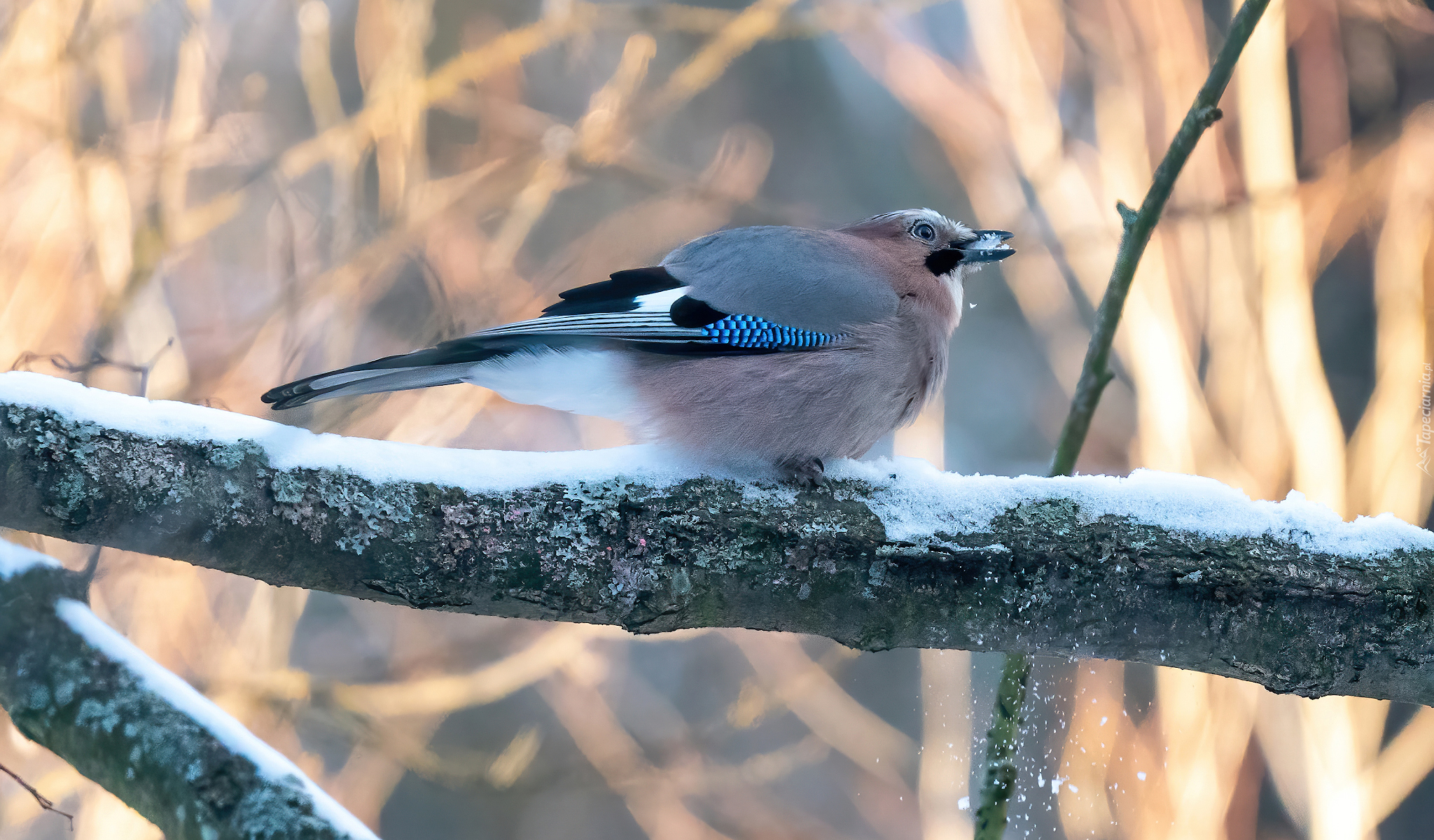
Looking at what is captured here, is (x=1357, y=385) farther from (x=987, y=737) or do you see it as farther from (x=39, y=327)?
(x=39, y=327)

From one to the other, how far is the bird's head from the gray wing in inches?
12.3

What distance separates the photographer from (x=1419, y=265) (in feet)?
15.6

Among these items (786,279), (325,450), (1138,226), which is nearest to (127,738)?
(325,450)

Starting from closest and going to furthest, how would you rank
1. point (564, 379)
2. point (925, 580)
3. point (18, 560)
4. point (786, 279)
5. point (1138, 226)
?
point (18, 560) < point (925, 580) < point (1138, 226) < point (564, 379) < point (786, 279)

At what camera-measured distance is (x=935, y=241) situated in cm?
324

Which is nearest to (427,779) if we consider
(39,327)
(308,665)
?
(308,665)

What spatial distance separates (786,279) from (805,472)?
2.15 feet

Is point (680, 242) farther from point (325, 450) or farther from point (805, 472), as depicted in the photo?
point (325, 450)

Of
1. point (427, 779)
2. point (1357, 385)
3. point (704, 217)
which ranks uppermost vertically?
point (1357, 385)

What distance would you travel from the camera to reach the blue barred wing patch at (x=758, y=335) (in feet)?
8.56

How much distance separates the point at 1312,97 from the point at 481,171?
4737 millimetres

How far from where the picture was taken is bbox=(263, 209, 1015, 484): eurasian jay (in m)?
2.44

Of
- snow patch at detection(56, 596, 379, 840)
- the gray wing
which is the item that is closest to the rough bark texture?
snow patch at detection(56, 596, 379, 840)

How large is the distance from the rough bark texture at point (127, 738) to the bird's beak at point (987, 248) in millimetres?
2547
